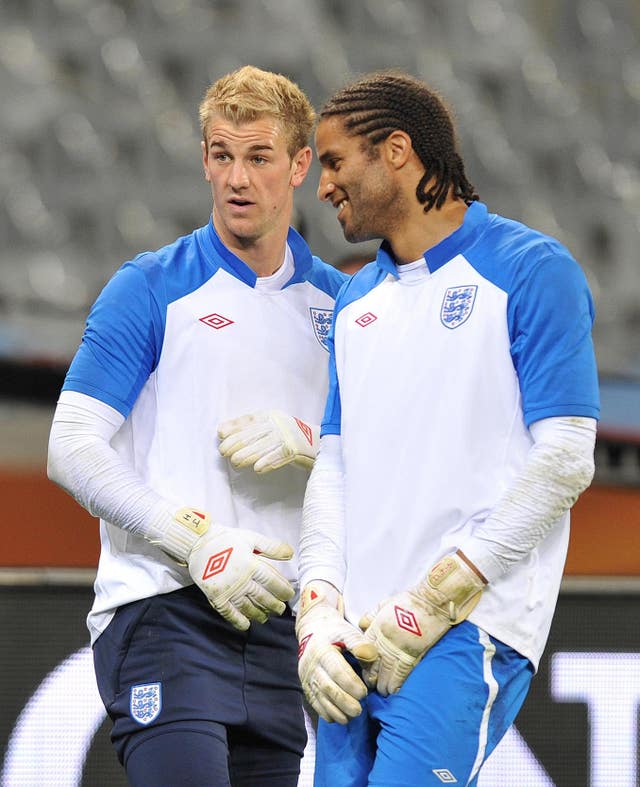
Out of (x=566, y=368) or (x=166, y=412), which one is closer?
(x=566, y=368)

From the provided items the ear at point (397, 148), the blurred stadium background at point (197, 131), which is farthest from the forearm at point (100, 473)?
the blurred stadium background at point (197, 131)

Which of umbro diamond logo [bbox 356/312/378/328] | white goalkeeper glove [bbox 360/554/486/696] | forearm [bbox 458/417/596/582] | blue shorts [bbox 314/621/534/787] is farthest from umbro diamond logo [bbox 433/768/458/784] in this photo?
umbro diamond logo [bbox 356/312/378/328]

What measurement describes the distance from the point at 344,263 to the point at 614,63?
139cm

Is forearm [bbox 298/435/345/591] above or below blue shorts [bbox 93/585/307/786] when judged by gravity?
above

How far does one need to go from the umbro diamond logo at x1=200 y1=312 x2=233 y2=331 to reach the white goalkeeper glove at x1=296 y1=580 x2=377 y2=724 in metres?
0.49

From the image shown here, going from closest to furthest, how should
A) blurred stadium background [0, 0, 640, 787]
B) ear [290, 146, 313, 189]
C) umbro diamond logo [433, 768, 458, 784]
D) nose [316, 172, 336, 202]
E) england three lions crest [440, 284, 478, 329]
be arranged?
umbro diamond logo [433, 768, 458, 784]
england three lions crest [440, 284, 478, 329]
nose [316, 172, 336, 202]
ear [290, 146, 313, 189]
blurred stadium background [0, 0, 640, 787]

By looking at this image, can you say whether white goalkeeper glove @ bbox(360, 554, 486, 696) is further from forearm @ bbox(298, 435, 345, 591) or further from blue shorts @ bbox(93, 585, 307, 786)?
blue shorts @ bbox(93, 585, 307, 786)

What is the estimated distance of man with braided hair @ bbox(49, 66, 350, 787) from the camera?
1821 mm

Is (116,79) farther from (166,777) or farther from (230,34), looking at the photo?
(166,777)

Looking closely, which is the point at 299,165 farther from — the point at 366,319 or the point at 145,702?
the point at 145,702

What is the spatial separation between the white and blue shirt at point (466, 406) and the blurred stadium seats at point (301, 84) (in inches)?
79.6

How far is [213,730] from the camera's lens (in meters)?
1.82

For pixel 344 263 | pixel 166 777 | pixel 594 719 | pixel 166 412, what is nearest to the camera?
pixel 166 777

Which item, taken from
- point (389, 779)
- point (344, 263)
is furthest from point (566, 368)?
point (344, 263)
